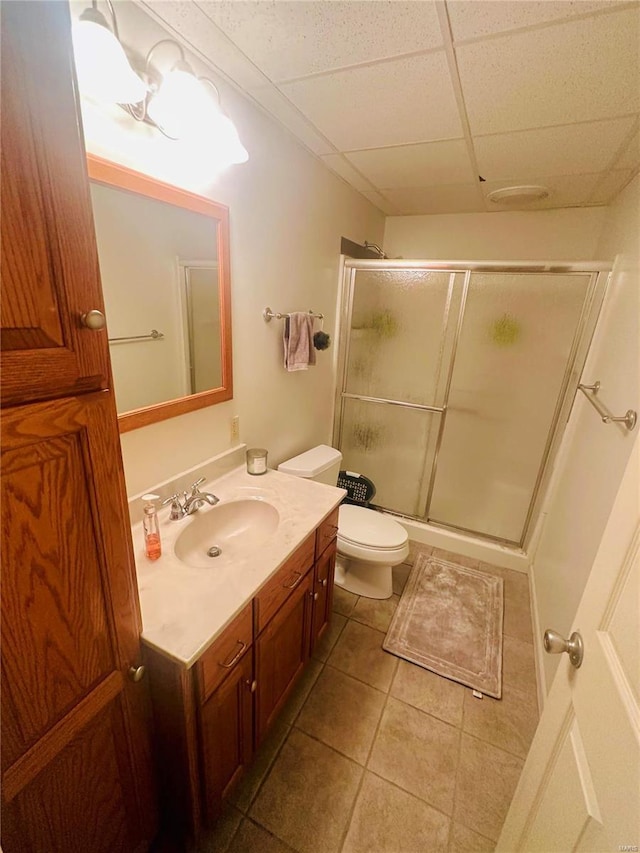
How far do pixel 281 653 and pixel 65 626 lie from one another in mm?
832

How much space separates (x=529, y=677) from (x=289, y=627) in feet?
4.05

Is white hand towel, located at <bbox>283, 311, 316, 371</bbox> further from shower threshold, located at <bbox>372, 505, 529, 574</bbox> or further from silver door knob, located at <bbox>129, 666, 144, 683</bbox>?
shower threshold, located at <bbox>372, 505, 529, 574</bbox>

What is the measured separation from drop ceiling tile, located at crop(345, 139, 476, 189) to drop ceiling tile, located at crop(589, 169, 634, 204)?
64 cm

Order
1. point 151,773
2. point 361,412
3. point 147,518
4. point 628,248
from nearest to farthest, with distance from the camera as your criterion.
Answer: point 151,773 < point 147,518 < point 628,248 < point 361,412

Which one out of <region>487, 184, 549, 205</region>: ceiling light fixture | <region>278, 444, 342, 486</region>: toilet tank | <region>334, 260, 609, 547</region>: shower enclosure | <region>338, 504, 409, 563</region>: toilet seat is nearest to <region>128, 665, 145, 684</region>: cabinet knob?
<region>278, 444, 342, 486</region>: toilet tank

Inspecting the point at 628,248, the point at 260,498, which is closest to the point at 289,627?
the point at 260,498

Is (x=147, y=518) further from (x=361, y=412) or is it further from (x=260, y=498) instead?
(x=361, y=412)

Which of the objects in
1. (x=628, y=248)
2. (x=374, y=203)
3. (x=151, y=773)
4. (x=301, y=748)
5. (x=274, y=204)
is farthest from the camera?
(x=374, y=203)

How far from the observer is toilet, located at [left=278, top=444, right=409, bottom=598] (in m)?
1.89

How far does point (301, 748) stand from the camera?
1.33m

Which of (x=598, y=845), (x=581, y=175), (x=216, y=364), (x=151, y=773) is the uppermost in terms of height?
(x=581, y=175)

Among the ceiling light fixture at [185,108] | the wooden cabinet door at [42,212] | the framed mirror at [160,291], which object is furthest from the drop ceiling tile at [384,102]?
the wooden cabinet door at [42,212]

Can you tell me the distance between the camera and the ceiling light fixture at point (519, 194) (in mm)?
1963

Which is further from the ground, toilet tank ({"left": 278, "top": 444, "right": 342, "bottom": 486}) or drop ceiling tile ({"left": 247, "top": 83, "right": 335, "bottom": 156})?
drop ceiling tile ({"left": 247, "top": 83, "right": 335, "bottom": 156})
